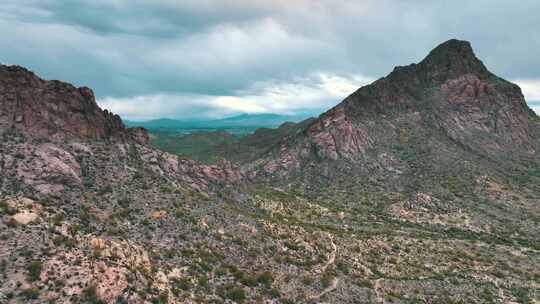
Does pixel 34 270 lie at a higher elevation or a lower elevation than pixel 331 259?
higher

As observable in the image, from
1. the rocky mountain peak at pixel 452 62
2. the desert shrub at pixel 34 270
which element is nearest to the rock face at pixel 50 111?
the desert shrub at pixel 34 270

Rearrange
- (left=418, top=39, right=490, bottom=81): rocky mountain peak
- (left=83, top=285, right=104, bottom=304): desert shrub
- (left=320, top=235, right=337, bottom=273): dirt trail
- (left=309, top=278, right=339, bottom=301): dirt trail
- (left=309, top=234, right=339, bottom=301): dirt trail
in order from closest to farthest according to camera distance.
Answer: (left=83, top=285, right=104, bottom=304): desert shrub < (left=309, top=278, right=339, bottom=301): dirt trail < (left=309, top=234, right=339, bottom=301): dirt trail < (left=320, top=235, right=337, bottom=273): dirt trail < (left=418, top=39, right=490, bottom=81): rocky mountain peak

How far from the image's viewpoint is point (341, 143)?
132m

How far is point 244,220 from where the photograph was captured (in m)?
62.4

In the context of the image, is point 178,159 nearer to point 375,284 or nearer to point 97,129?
point 97,129

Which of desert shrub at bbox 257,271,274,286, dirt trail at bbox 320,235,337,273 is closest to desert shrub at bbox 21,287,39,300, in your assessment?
desert shrub at bbox 257,271,274,286

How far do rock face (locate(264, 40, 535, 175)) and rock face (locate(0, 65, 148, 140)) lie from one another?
6954cm

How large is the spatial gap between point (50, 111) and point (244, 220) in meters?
33.4

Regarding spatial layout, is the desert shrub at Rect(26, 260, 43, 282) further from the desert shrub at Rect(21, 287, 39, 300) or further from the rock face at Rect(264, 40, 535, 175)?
the rock face at Rect(264, 40, 535, 175)

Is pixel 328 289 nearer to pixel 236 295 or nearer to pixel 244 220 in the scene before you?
pixel 236 295

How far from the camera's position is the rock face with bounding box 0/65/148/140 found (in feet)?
190

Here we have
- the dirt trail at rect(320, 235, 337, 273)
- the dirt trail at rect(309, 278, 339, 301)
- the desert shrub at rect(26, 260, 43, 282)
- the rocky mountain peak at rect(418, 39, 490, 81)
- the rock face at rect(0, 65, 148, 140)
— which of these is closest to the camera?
the desert shrub at rect(26, 260, 43, 282)

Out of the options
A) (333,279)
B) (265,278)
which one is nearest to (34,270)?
(265,278)

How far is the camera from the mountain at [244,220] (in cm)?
3756
